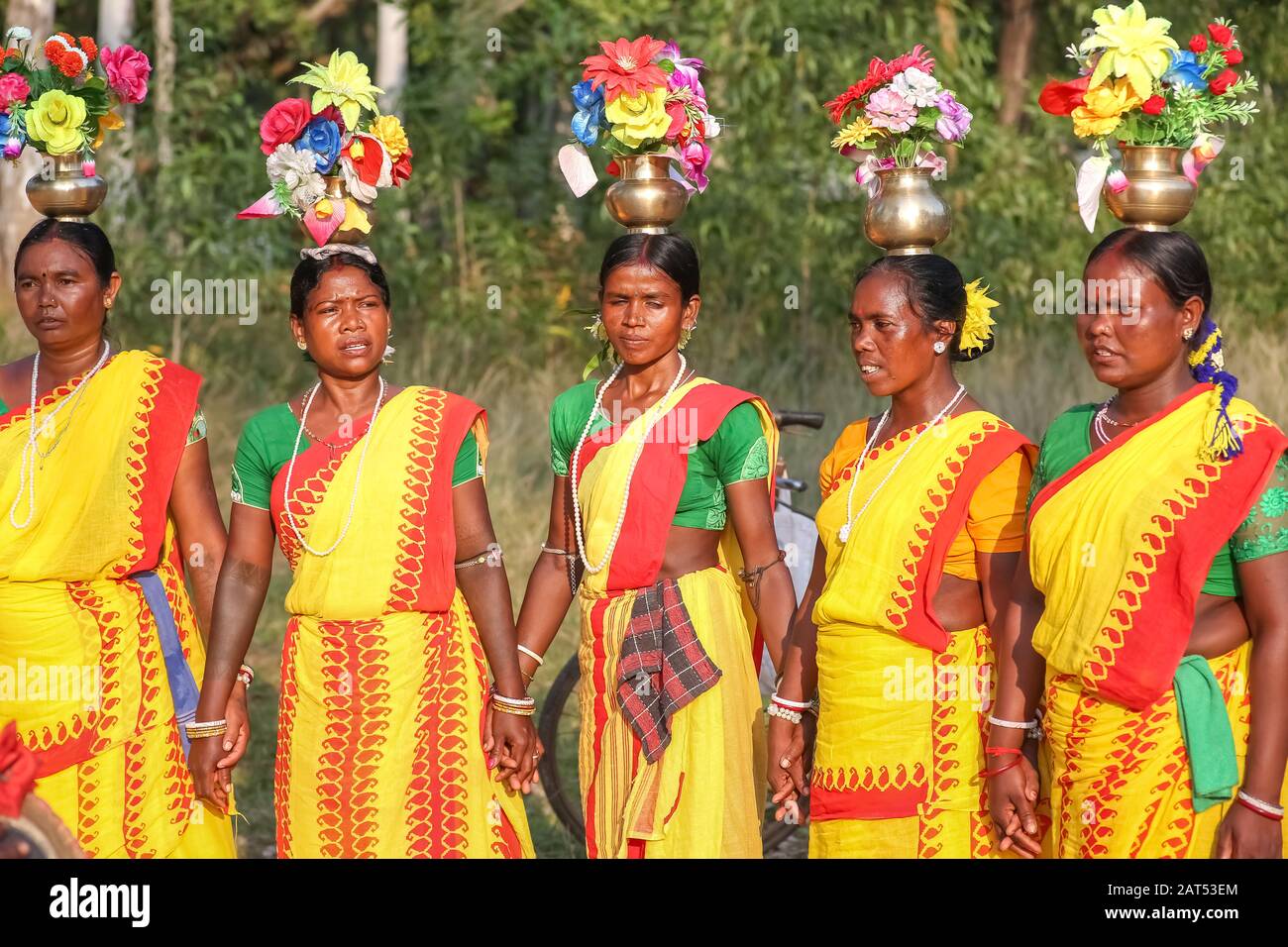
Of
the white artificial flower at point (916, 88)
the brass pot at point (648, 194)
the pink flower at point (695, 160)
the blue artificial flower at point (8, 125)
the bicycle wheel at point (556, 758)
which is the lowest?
the bicycle wheel at point (556, 758)

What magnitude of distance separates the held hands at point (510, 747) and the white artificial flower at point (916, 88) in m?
1.80

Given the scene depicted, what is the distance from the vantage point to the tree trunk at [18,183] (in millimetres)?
11375

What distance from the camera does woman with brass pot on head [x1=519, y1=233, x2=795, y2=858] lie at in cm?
409

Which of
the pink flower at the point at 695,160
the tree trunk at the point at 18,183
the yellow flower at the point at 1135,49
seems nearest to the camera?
the yellow flower at the point at 1135,49

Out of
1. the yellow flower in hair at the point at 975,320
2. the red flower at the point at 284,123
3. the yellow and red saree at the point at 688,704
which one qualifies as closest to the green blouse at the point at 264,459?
the yellow and red saree at the point at 688,704

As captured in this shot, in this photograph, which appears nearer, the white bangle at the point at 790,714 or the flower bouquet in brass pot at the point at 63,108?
the white bangle at the point at 790,714

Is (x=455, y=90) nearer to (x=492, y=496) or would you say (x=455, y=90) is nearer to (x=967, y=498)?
(x=492, y=496)

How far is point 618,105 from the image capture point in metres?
4.14

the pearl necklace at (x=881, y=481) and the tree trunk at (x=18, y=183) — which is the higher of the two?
the tree trunk at (x=18, y=183)

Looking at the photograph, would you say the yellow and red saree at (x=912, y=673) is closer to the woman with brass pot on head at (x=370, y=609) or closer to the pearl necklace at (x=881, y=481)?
the pearl necklace at (x=881, y=481)

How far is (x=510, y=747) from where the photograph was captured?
13.7ft

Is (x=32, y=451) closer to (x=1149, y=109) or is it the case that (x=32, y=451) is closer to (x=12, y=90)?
(x=12, y=90)

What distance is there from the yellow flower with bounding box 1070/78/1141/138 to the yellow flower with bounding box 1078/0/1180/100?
0.02 m

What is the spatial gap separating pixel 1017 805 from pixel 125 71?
293 cm
